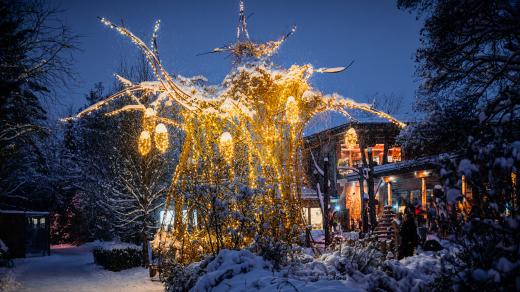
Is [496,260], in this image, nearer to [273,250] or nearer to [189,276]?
[273,250]

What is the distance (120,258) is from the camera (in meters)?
16.7

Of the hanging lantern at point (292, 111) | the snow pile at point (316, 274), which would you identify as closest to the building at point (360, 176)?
the hanging lantern at point (292, 111)

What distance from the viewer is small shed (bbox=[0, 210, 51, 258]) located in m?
23.1

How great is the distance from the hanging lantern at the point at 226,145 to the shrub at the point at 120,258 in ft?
32.7

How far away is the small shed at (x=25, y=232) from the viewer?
75.6 feet

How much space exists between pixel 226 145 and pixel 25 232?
66.3 feet

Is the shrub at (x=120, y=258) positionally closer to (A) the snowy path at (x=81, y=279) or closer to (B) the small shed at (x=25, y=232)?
(A) the snowy path at (x=81, y=279)

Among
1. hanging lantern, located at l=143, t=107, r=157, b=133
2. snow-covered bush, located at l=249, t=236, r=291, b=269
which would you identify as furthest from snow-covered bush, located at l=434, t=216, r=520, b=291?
hanging lantern, located at l=143, t=107, r=157, b=133

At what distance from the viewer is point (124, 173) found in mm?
17875

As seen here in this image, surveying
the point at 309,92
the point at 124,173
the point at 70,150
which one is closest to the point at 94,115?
the point at 70,150

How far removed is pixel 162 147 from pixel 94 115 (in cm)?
1906

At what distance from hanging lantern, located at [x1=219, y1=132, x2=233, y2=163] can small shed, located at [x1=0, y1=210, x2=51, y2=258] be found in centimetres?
1925

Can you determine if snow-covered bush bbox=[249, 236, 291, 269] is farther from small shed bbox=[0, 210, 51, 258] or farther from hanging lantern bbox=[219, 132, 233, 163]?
small shed bbox=[0, 210, 51, 258]

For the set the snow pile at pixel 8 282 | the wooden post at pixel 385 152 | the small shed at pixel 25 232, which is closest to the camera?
the snow pile at pixel 8 282
